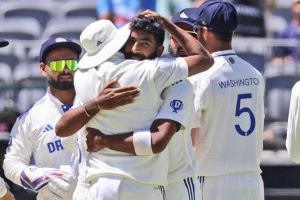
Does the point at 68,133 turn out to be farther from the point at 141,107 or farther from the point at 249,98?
the point at 249,98

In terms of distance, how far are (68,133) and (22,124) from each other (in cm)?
119

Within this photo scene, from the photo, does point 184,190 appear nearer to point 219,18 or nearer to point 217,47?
point 217,47

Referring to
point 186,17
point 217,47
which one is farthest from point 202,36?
point 186,17

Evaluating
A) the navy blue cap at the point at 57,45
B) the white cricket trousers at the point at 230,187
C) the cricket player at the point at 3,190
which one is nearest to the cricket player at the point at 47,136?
the navy blue cap at the point at 57,45

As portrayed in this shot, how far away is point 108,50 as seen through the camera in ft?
18.6

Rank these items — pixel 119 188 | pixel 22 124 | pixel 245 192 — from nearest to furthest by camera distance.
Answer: pixel 119 188
pixel 245 192
pixel 22 124

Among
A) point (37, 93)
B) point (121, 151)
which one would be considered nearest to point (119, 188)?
point (121, 151)

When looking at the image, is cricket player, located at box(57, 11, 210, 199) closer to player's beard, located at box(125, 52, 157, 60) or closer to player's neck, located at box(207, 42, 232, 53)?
player's beard, located at box(125, 52, 157, 60)

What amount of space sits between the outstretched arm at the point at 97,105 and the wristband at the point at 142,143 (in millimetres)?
196

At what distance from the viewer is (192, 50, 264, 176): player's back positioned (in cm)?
638

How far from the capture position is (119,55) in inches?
224

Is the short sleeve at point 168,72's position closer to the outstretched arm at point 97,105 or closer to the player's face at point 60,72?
the outstretched arm at point 97,105

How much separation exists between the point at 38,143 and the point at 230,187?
4.33ft

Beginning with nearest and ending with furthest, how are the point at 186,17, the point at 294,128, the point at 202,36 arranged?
1. the point at 294,128
2. the point at 202,36
3. the point at 186,17
